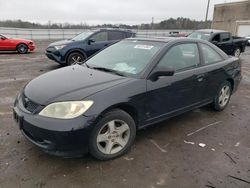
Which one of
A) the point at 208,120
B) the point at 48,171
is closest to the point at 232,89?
the point at 208,120

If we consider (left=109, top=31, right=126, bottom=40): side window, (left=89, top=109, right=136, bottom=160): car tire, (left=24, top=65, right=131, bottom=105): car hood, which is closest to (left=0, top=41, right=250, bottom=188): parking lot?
(left=89, top=109, right=136, bottom=160): car tire

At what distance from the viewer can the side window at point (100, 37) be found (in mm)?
9664

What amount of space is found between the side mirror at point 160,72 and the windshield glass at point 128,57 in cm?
18

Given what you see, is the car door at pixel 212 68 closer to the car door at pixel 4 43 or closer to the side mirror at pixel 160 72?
the side mirror at pixel 160 72

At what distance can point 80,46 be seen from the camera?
9.23 metres

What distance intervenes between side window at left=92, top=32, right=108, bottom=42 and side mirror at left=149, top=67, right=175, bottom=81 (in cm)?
668

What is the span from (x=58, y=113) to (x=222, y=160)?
7.16 ft

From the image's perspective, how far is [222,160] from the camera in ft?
10.6

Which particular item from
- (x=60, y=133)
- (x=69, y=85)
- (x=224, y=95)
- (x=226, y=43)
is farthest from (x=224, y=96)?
(x=226, y=43)

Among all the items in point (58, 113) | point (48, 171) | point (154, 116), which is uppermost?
point (58, 113)

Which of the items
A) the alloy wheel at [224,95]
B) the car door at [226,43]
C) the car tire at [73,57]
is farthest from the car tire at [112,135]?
the car door at [226,43]

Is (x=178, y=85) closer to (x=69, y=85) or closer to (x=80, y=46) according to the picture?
(x=69, y=85)

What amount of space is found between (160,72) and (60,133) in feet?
5.14

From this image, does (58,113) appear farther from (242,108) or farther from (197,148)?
(242,108)
